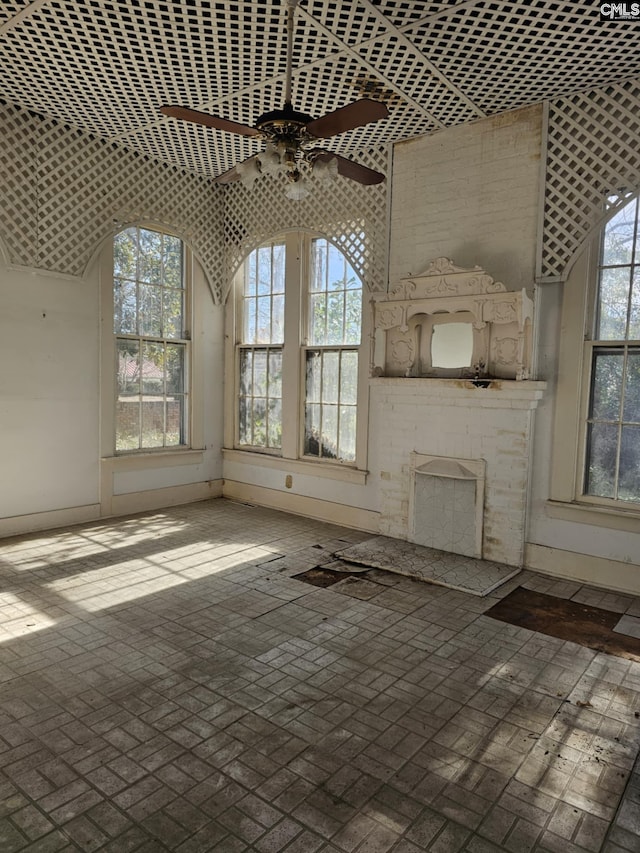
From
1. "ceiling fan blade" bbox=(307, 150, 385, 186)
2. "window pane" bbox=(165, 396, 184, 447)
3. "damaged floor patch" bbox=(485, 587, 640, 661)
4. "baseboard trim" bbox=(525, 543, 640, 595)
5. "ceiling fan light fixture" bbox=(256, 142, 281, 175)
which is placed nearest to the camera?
"ceiling fan light fixture" bbox=(256, 142, 281, 175)

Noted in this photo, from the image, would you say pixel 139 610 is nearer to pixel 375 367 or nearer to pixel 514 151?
pixel 375 367

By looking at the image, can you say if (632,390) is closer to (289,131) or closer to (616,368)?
(616,368)

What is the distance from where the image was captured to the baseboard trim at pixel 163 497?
6.00m

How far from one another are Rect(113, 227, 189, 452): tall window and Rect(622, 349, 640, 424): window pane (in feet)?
14.6

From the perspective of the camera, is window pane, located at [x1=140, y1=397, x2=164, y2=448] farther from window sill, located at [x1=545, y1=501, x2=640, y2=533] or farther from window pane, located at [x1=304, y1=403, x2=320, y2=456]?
window sill, located at [x1=545, y1=501, x2=640, y2=533]

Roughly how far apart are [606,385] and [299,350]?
304cm

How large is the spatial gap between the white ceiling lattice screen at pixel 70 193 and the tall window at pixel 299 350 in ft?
3.48

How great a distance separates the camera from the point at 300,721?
2.57 m

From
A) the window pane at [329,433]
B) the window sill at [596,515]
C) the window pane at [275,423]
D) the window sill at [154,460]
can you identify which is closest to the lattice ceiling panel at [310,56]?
the window pane at [329,433]

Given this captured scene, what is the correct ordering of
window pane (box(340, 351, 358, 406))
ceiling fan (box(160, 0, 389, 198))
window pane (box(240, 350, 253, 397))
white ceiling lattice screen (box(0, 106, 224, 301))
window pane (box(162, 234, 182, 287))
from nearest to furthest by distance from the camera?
ceiling fan (box(160, 0, 389, 198)) < white ceiling lattice screen (box(0, 106, 224, 301)) < window pane (box(340, 351, 358, 406)) < window pane (box(162, 234, 182, 287)) < window pane (box(240, 350, 253, 397))

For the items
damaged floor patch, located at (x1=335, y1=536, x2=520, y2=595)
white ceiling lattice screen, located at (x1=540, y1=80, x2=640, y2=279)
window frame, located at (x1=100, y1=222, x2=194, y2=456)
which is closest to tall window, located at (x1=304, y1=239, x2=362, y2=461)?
damaged floor patch, located at (x1=335, y1=536, x2=520, y2=595)

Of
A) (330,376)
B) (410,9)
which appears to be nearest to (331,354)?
(330,376)

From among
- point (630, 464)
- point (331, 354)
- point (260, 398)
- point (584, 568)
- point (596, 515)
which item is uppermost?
point (331, 354)

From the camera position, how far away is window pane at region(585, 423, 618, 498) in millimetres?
4301
